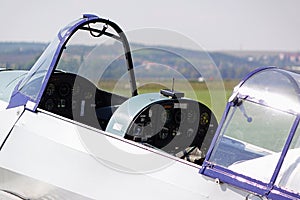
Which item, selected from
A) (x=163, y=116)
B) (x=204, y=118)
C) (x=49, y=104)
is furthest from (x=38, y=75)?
(x=204, y=118)

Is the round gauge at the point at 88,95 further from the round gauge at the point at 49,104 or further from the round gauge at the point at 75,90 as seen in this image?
the round gauge at the point at 49,104

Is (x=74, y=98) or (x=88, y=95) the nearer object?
(x=74, y=98)

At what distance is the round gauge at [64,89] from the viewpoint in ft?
20.7

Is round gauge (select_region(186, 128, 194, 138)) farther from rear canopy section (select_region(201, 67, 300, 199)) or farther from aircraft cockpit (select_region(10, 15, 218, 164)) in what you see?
rear canopy section (select_region(201, 67, 300, 199))

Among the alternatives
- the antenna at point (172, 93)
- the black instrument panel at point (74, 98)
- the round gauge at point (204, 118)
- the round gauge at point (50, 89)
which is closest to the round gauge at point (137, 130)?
the antenna at point (172, 93)

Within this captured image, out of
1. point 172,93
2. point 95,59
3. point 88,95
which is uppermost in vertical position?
point 95,59

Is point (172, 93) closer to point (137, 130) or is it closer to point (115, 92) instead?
point (137, 130)

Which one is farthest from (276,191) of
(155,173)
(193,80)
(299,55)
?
(299,55)

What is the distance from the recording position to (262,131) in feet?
14.2

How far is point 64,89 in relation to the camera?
6.38 m

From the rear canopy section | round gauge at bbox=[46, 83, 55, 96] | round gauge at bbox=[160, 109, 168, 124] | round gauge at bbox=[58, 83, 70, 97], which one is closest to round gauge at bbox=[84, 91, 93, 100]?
round gauge at bbox=[58, 83, 70, 97]

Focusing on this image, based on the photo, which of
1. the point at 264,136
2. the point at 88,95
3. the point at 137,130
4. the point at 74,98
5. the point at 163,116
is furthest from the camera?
the point at 88,95

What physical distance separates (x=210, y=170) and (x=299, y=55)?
8030 cm

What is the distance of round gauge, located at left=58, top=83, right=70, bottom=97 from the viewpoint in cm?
631
